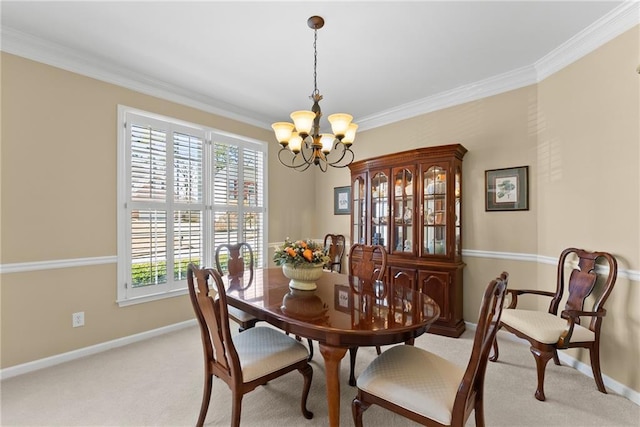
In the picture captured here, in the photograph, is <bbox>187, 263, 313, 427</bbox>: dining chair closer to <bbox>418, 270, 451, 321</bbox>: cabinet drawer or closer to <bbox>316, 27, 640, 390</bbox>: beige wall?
<bbox>418, 270, 451, 321</bbox>: cabinet drawer

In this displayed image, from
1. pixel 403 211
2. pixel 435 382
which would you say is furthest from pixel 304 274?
pixel 403 211

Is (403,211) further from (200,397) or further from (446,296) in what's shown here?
(200,397)

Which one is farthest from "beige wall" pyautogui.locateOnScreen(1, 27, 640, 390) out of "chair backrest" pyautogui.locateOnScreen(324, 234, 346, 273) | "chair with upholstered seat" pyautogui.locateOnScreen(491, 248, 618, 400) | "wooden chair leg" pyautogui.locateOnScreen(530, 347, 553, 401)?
"chair backrest" pyautogui.locateOnScreen(324, 234, 346, 273)

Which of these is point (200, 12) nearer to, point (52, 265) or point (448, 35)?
point (448, 35)

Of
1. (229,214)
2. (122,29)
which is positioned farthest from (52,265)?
(122,29)

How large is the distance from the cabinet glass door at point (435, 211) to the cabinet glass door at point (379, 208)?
489mm

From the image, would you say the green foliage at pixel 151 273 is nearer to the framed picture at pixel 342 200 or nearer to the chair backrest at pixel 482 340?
the framed picture at pixel 342 200

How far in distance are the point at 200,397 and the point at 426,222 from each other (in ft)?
9.00

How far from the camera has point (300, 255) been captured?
6.88ft

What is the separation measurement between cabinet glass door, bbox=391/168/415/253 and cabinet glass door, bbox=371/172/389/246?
11cm

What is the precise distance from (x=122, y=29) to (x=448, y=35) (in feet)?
8.60

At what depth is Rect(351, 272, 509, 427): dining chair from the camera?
1.32m

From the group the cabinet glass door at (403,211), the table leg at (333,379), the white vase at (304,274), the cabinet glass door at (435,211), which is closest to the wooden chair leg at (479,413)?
the table leg at (333,379)

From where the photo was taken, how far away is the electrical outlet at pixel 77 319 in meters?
2.73
